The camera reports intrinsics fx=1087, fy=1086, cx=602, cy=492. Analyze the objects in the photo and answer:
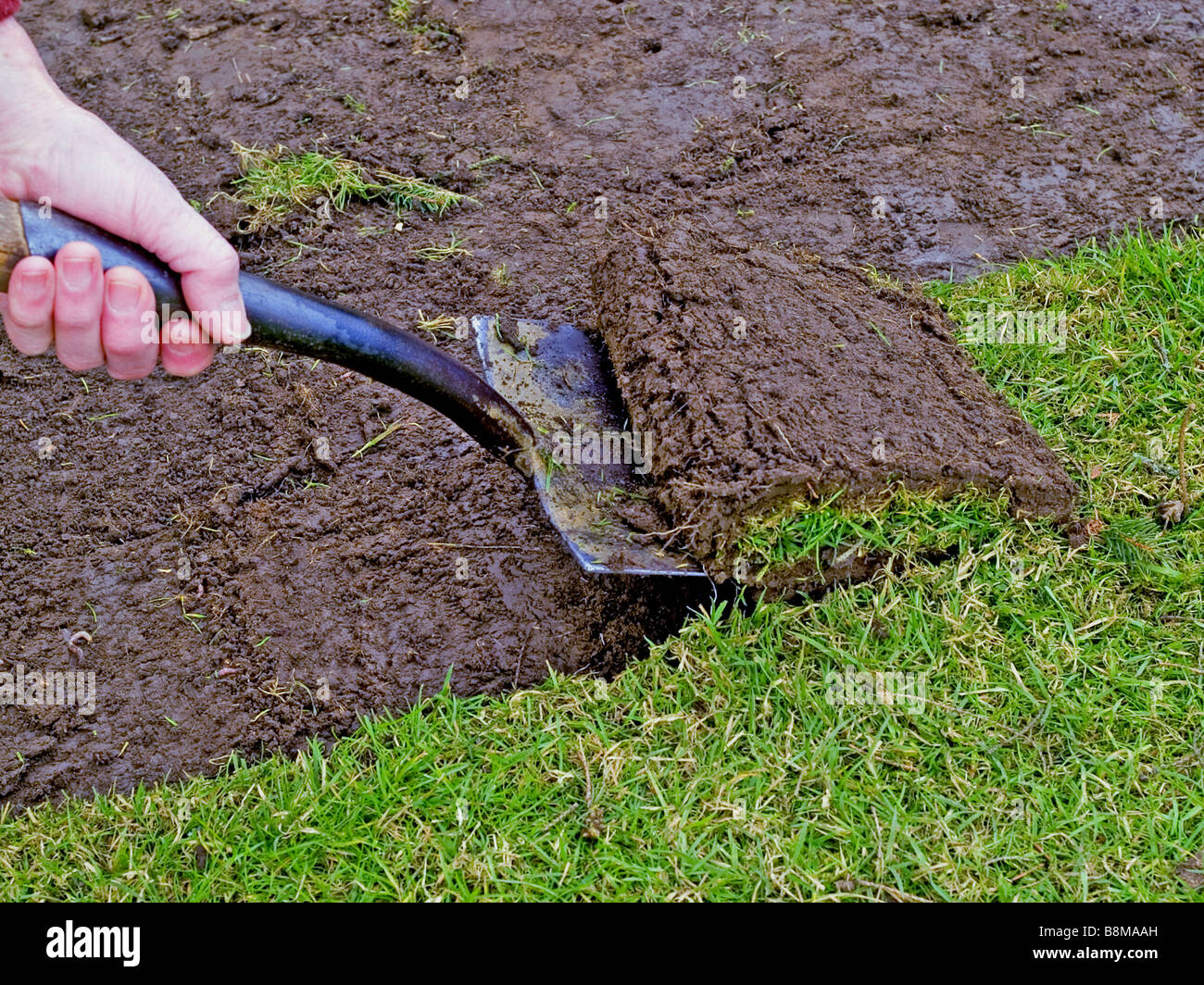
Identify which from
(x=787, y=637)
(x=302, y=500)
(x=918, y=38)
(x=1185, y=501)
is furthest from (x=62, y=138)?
(x=918, y=38)

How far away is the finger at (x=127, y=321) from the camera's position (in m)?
2.14

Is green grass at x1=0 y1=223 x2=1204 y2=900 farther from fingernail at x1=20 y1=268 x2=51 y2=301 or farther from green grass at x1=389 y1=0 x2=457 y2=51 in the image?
green grass at x1=389 y1=0 x2=457 y2=51

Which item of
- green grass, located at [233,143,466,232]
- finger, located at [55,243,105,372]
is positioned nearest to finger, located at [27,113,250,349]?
finger, located at [55,243,105,372]

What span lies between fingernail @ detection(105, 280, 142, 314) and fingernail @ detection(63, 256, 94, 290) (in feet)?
0.19

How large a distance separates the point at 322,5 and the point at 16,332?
3.32m

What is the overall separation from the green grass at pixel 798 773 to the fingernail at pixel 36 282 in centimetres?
120

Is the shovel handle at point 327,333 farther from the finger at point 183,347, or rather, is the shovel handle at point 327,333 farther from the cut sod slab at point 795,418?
the cut sod slab at point 795,418

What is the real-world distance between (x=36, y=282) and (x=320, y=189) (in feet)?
6.84

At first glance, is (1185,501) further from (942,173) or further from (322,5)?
(322,5)

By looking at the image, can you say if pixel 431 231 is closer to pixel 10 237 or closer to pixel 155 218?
pixel 155 218

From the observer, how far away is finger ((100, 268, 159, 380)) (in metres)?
2.14

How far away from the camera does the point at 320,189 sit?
4.00 metres

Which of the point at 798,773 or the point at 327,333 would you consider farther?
the point at 798,773

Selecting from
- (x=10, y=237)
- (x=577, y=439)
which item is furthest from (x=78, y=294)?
(x=577, y=439)
